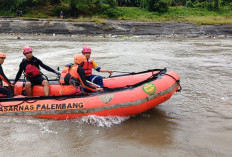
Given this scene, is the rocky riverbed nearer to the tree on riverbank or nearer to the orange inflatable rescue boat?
the tree on riverbank

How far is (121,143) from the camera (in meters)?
3.96

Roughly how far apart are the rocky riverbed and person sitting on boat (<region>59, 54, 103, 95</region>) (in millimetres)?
17151

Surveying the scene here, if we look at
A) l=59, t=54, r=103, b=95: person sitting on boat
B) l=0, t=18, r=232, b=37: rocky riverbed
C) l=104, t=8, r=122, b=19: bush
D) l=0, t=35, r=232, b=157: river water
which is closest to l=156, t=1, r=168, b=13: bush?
l=104, t=8, r=122, b=19: bush

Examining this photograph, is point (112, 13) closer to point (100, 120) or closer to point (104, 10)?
point (104, 10)

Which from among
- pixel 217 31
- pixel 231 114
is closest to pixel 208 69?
pixel 231 114

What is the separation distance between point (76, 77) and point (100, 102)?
68cm

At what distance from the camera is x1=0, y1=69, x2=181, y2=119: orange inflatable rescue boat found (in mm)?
4523

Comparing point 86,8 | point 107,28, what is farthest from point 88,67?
point 86,8

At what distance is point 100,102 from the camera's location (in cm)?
456

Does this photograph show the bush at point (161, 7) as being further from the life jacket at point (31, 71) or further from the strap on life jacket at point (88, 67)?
the life jacket at point (31, 71)

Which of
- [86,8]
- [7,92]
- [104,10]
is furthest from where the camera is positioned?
[104,10]

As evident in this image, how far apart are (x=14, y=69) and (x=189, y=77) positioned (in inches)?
246

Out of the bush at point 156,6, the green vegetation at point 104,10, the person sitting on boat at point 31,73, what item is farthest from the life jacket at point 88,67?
the bush at point 156,6

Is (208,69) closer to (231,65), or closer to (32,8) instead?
(231,65)
